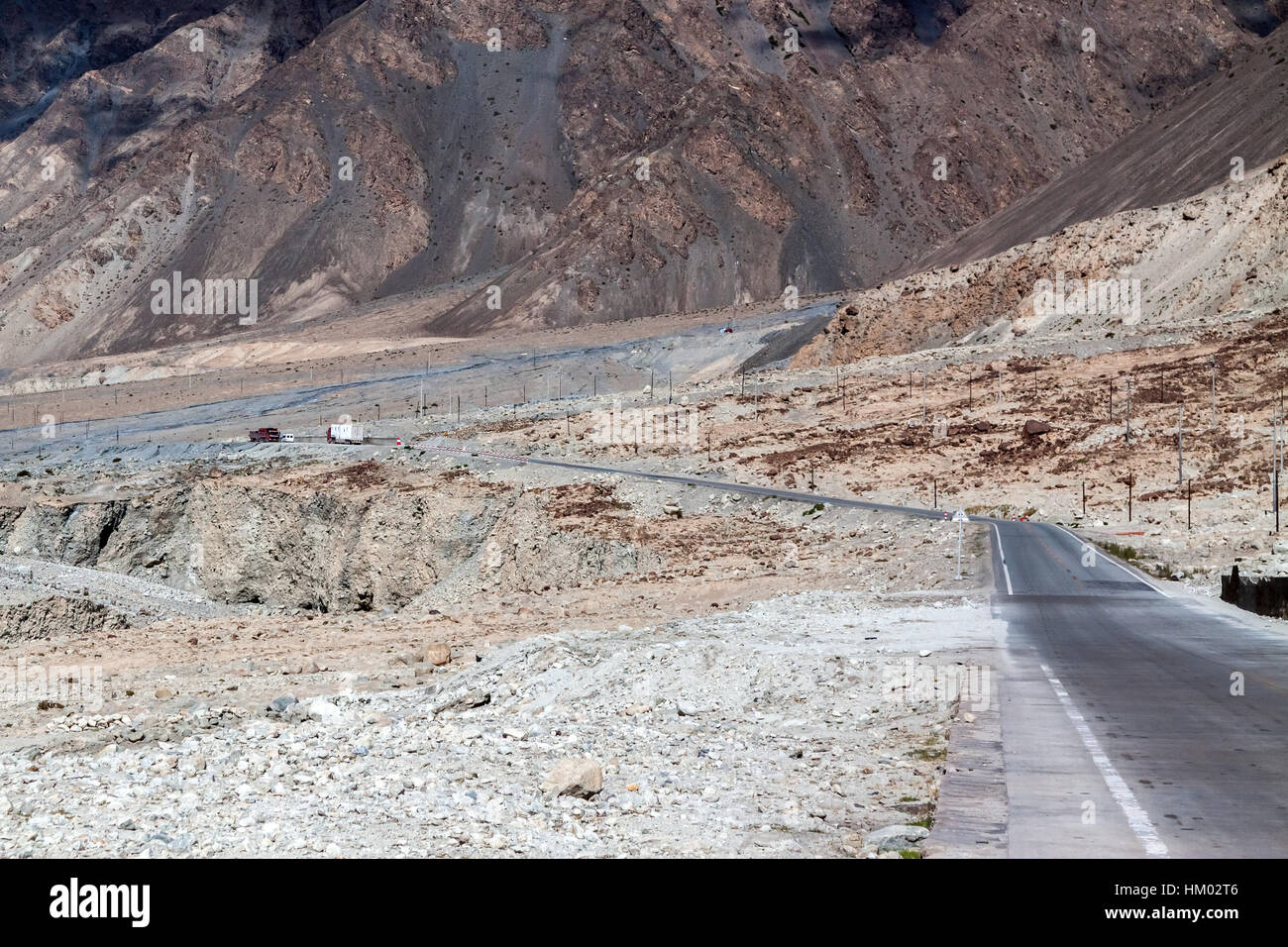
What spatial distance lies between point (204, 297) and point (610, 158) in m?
53.6

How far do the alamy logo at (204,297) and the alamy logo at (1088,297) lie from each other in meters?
103

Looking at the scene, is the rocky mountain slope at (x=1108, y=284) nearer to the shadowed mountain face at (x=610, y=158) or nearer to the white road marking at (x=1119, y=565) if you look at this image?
the white road marking at (x=1119, y=565)

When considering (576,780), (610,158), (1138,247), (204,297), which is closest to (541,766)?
(576,780)

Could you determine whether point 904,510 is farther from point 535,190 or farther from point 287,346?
point 535,190

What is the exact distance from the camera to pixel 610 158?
184750mm

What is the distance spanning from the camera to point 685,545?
46406mm

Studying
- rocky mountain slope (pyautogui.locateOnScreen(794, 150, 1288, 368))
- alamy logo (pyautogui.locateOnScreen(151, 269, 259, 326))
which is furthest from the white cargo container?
alamy logo (pyautogui.locateOnScreen(151, 269, 259, 326))

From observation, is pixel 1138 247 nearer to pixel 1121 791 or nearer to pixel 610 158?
pixel 1121 791

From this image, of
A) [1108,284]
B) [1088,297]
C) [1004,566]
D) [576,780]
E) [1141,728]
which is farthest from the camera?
[1088,297]

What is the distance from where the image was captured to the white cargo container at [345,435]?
3169 inches
